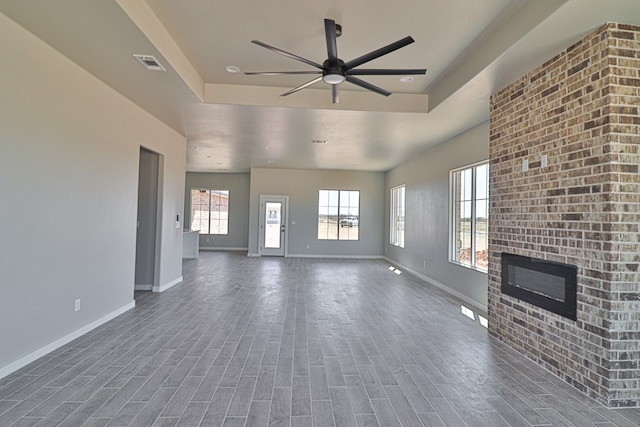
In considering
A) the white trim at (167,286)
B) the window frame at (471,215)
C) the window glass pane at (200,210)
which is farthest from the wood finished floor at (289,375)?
the window glass pane at (200,210)

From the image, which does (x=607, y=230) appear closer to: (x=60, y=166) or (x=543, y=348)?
(x=543, y=348)

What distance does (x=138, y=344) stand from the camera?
337cm

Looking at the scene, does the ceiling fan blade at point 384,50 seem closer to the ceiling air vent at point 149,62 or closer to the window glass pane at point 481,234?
the ceiling air vent at point 149,62

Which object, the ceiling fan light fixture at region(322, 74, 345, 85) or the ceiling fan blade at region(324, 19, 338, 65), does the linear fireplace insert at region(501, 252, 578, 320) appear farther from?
the ceiling fan blade at region(324, 19, 338, 65)

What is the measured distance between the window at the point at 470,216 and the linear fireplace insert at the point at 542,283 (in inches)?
51.9

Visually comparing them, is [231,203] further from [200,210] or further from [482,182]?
[482,182]

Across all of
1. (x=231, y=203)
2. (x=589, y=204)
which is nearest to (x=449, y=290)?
(x=589, y=204)

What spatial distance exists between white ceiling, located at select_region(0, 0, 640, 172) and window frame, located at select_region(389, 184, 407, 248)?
144 inches

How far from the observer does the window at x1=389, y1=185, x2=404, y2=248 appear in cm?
939

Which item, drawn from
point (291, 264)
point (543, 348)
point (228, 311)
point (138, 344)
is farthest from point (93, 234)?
point (291, 264)

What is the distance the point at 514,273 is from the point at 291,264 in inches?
249

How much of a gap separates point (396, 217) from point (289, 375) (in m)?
7.71

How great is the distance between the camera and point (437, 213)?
6.70m

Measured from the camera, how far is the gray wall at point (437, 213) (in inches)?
206
